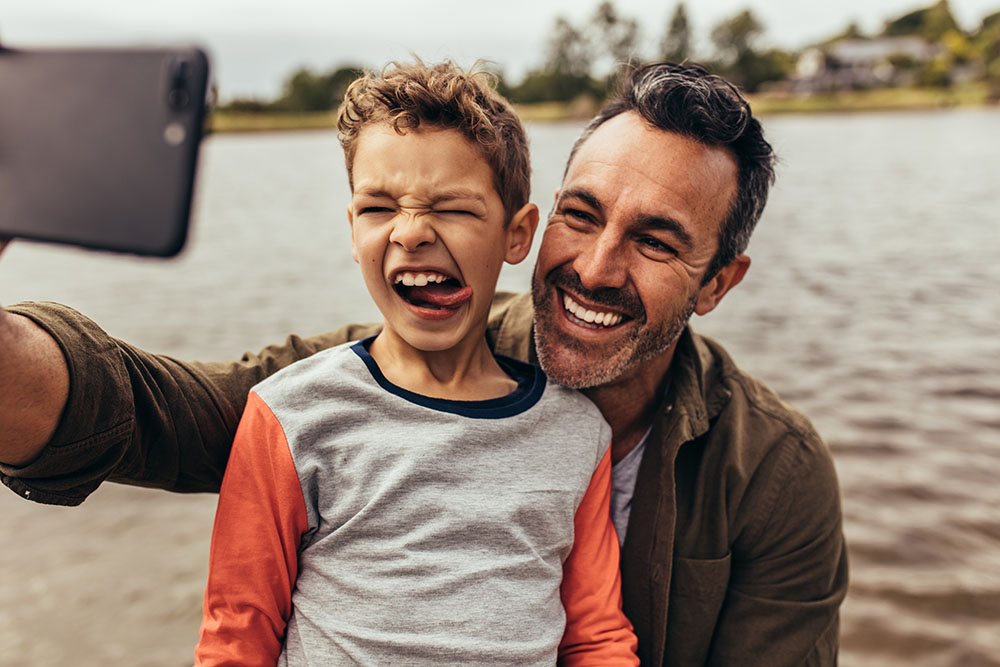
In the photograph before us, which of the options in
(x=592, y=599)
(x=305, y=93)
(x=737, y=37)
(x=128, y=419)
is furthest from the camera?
(x=737, y=37)

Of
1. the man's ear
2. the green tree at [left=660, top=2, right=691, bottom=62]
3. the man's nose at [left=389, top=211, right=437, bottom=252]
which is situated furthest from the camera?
the green tree at [left=660, top=2, right=691, bottom=62]

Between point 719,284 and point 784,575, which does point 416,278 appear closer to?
point 719,284

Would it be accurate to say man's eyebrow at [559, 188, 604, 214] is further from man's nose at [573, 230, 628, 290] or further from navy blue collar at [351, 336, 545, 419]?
navy blue collar at [351, 336, 545, 419]

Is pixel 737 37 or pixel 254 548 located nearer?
pixel 254 548

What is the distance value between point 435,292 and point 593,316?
2.13 ft

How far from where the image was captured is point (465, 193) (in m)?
1.86

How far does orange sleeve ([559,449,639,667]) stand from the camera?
2.02 meters

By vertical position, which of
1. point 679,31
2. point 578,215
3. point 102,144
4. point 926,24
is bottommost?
point 578,215

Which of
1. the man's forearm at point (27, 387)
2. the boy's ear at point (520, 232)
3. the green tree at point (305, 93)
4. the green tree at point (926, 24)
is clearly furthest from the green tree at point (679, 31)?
the man's forearm at point (27, 387)

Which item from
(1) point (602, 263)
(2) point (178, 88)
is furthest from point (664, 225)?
(2) point (178, 88)

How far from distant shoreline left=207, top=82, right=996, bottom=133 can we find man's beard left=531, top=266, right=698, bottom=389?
5210cm

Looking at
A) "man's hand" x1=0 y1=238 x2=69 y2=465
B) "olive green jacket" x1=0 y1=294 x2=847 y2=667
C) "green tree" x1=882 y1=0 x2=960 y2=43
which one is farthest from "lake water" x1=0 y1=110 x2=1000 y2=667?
"green tree" x1=882 y1=0 x2=960 y2=43

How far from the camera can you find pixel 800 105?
68.4 metres

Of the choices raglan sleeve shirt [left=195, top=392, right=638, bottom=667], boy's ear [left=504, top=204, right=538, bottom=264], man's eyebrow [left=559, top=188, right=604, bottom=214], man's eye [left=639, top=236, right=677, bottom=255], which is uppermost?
man's eyebrow [left=559, top=188, right=604, bottom=214]
